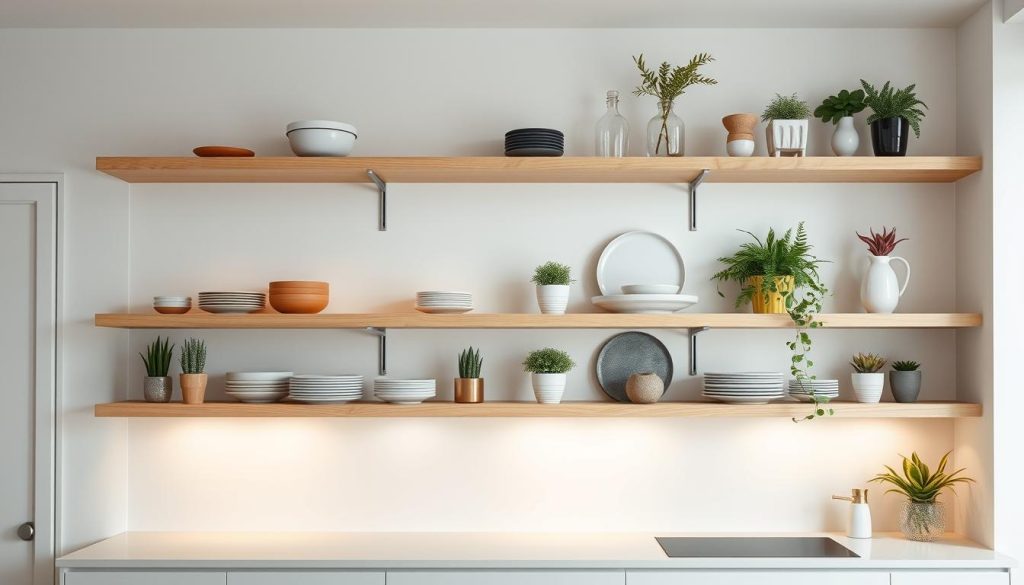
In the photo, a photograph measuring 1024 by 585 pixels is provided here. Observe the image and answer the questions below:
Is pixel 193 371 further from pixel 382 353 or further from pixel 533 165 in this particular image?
pixel 533 165

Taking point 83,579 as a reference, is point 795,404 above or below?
above

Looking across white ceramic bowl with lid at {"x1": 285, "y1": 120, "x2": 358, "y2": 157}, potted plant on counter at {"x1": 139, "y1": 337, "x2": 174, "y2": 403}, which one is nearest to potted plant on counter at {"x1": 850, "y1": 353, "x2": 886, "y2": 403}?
white ceramic bowl with lid at {"x1": 285, "y1": 120, "x2": 358, "y2": 157}

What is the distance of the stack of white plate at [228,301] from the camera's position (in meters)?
2.83

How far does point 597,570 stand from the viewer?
8.57 feet

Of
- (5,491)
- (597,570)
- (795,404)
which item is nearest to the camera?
(597,570)

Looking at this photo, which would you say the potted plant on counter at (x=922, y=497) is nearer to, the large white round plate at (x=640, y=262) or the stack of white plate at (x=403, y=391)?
the large white round plate at (x=640, y=262)

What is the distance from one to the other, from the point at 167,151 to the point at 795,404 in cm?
233

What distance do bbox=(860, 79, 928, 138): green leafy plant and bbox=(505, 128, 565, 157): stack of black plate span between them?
1.07 meters

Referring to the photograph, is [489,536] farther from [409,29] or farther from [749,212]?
[409,29]

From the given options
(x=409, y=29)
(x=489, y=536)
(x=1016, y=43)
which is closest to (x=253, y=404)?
(x=489, y=536)

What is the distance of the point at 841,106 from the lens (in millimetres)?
2939

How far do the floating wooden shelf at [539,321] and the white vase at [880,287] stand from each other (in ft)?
0.33

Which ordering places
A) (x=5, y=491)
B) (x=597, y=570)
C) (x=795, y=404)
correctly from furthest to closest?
(x=5, y=491) → (x=795, y=404) → (x=597, y=570)

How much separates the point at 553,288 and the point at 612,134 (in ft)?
1.85
